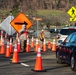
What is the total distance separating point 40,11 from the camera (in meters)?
86.1

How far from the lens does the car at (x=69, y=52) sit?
14.2m

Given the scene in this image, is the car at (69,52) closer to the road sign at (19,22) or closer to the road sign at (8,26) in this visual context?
the road sign at (19,22)

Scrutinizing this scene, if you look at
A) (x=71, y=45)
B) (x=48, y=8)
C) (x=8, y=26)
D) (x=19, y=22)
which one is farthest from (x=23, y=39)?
(x=48, y=8)

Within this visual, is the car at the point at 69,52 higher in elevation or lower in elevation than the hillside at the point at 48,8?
lower

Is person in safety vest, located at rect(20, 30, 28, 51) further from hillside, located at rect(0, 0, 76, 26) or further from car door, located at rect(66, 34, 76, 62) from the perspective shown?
hillside, located at rect(0, 0, 76, 26)

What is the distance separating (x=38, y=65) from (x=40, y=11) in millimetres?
72575

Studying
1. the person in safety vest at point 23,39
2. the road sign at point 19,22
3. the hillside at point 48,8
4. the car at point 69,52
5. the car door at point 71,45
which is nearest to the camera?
the car at point 69,52

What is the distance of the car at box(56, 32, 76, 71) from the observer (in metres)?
14.2


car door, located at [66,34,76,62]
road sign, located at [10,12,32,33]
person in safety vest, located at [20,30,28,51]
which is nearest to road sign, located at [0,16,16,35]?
road sign, located at [10,12,32,33]

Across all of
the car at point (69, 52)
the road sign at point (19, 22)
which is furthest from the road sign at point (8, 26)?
the car at point (69, 52)

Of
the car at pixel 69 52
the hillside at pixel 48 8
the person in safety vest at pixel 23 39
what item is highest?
the hillside at pixel 48 8

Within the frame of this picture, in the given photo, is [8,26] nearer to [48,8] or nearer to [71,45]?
[71,45]

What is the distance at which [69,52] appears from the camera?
14.8 metres

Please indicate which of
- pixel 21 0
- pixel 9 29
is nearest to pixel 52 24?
pixel 21 0
